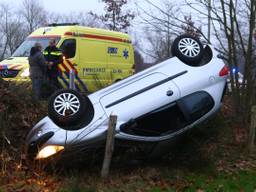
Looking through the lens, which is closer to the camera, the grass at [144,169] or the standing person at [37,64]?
the grass at [144,169]

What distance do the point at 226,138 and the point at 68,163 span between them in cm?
366

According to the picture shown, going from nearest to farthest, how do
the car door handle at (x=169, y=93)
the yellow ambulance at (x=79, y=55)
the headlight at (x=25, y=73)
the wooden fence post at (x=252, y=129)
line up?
the car door handle at (x=169, y=93), the wooden fence post at (x=252, y=129), the headlight at (x=25, y=73), the yellow ambulance at (x=79, y=55)

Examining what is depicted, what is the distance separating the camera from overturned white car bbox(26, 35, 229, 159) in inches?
272

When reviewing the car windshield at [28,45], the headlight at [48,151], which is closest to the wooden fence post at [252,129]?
the headlight at [48,151]

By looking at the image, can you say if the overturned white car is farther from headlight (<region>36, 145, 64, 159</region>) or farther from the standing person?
the standing person

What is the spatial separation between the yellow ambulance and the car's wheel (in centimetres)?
577

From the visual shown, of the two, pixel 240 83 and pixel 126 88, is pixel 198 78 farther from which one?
pixel 240 83

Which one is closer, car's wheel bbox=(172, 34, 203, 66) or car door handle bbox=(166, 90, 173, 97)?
car door handle bbox=(166, 90, 173, 97)

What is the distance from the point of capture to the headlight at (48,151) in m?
6.76

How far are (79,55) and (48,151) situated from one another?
8.52m

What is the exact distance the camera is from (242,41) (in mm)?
10773

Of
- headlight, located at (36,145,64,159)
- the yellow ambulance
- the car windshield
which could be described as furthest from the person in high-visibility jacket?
headlight, located at (36,145,64,159)

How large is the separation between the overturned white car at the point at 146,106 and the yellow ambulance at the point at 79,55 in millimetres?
5977

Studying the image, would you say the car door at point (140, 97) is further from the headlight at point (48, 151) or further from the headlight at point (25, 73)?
the headlight at point (25, 73)
